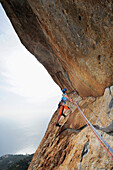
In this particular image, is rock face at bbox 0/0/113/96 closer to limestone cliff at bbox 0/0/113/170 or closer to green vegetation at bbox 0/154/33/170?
limestone cliff at bbox 0/0/113/170

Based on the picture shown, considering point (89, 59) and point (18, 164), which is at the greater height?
point (18, 164)

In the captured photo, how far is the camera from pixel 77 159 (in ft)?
12.6

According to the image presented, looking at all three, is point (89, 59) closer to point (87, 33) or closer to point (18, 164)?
point (87, 33)

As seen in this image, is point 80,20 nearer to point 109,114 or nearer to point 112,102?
point 112,102

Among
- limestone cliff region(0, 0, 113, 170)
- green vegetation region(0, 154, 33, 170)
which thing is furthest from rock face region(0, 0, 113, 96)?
green vegetation region(0, 154, 33, 170)

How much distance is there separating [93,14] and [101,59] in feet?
5.49

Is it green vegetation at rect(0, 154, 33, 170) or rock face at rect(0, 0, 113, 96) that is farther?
green vegetation at rect(0, 154, 33, 170)

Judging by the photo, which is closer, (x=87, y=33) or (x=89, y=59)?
(x=87, y=33)

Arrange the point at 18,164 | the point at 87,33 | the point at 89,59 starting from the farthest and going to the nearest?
the point at 18,164
the point at 89,59
the point at 87,33

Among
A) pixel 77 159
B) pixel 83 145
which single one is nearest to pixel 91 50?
pixel 83 145

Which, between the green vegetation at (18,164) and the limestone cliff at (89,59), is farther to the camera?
the green vegetation at (18,164)

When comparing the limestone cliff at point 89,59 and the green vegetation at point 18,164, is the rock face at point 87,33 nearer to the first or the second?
the limestone cliff at point 89,59

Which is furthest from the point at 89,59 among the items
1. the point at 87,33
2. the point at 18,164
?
the point at 18,164

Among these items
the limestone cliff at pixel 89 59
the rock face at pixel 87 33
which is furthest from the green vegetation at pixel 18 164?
the rock face at pixel 87 33
